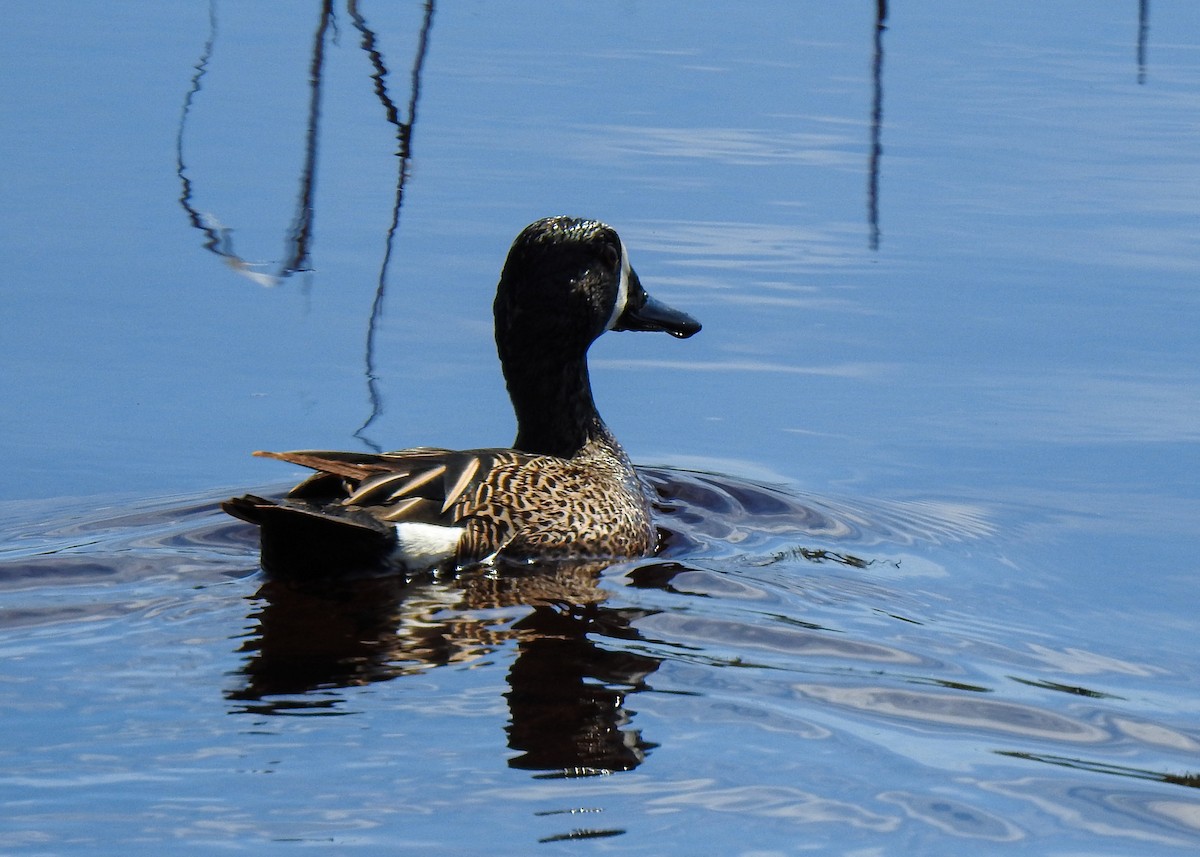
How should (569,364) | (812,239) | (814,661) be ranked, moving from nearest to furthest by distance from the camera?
(814,661), (569,364), (812,239)

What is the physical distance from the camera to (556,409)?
27.0 ft

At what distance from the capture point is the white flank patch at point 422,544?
22.2 feet

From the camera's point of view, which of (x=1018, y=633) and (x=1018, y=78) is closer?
(x=1018, y=633)

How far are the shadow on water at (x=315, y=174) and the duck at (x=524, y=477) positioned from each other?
91 cm

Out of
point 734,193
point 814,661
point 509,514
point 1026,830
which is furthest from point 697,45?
point 1026,830

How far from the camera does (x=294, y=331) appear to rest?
980 cm

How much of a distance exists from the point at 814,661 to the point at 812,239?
5.94 meters

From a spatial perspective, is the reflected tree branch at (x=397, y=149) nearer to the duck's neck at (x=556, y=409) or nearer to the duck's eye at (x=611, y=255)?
the duck's neck at (x=556, y=409)

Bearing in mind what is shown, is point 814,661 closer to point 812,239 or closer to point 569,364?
point 569,364

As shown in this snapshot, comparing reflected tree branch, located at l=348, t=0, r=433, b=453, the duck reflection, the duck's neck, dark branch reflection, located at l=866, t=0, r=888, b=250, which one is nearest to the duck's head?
the duck's neck

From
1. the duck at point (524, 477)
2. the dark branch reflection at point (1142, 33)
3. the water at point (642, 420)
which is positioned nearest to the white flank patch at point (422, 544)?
the duck at point (524, 477)

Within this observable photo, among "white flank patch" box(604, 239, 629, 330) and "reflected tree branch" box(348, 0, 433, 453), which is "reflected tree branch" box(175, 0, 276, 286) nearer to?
"reflected tree branch" box(348, 0, 433, 453)

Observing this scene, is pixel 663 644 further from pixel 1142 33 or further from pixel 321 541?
pixel 1142 33

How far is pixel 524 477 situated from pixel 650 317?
5.22 ft
